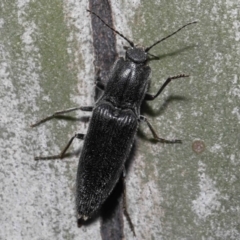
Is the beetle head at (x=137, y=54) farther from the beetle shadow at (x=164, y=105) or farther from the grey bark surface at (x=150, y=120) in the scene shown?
the beetle shadow at (x=164, y=105)

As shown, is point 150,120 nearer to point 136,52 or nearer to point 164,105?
point 164,105

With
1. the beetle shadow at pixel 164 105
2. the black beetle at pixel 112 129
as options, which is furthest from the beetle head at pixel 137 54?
the beetle shadow at pixel 164 105

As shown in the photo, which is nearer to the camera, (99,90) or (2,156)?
(2,156)

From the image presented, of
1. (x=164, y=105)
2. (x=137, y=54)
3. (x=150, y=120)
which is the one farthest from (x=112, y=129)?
(x=137, y=54)

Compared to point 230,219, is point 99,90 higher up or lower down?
higher up

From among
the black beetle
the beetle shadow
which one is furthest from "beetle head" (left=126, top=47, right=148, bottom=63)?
the beetle shadow

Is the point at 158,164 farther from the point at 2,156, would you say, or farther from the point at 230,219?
the point at 2,156

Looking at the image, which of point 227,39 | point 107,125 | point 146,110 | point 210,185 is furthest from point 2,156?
point 227,39
